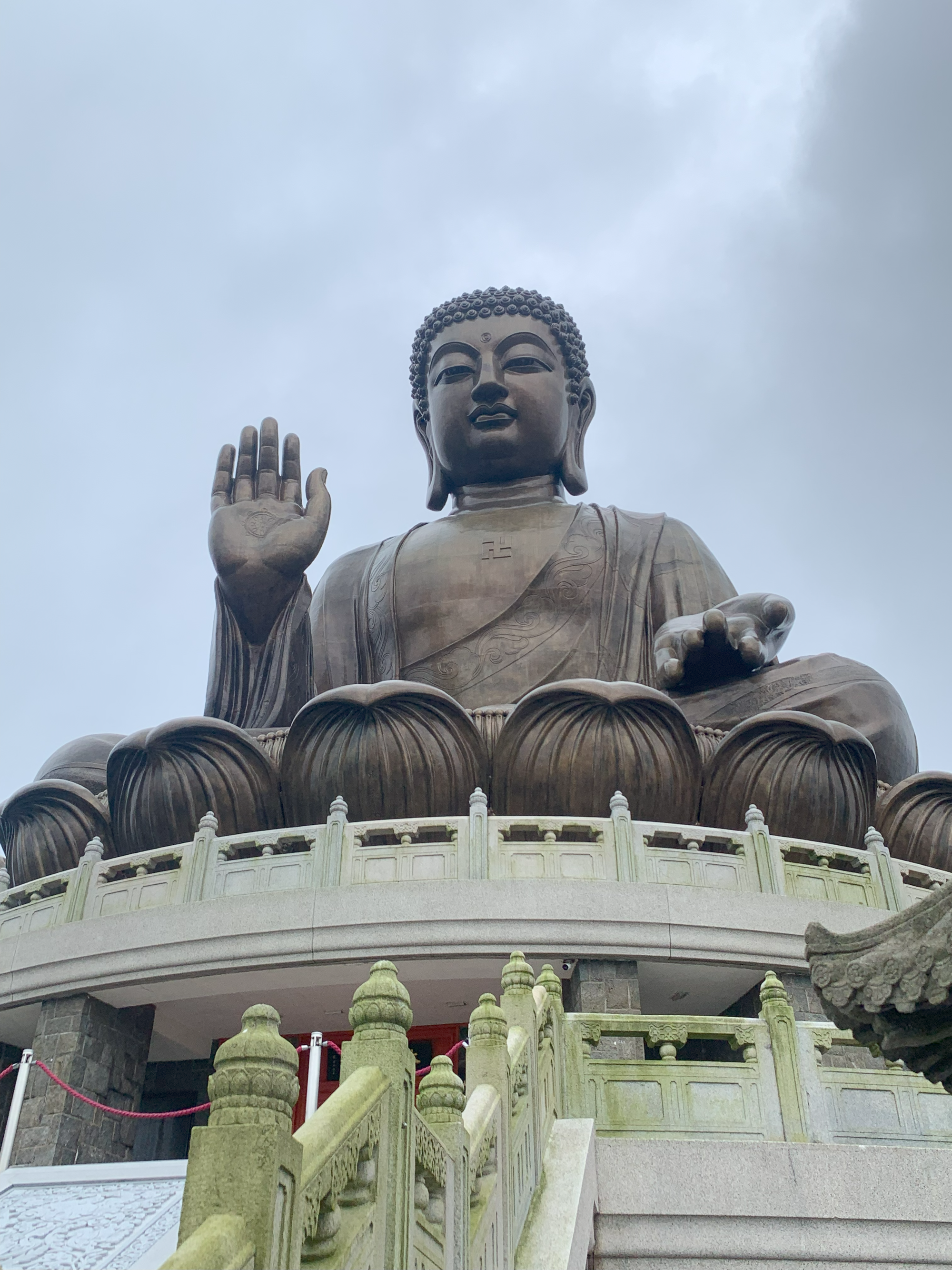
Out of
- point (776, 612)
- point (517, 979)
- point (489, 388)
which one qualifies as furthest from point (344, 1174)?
point (489, 388)

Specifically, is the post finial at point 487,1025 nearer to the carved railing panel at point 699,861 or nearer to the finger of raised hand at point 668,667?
the carved railing panel at point 699,861

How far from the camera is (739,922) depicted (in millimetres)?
6781

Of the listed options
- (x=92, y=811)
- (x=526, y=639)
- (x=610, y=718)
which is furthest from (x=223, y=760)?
(x=526, y=639)

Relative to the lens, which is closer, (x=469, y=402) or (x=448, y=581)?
(x=448, y=581)

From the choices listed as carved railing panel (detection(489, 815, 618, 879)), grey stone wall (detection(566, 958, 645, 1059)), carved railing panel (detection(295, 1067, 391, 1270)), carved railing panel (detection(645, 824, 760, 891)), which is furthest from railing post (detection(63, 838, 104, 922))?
carved railing panel (detection(295, 1067, 391, 1270))

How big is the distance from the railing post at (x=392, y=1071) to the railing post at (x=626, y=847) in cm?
464

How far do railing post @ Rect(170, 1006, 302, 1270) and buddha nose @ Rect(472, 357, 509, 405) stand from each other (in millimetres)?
10760

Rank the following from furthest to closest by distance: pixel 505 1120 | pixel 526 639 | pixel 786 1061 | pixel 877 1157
A: pixel 526 639 < pixel 786 1061 < pixel 877 1157 < pixel 505 1120

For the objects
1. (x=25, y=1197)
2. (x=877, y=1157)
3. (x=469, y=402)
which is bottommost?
(x=25, y=1197)

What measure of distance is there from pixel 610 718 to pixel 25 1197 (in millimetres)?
5295

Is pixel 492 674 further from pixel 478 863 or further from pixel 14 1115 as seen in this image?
pixel 14 1115

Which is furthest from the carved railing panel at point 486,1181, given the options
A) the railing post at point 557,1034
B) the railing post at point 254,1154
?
the railing post at point 557,1034

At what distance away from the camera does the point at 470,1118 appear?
2977mm

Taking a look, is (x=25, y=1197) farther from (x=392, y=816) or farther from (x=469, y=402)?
(x=469, y=402)
